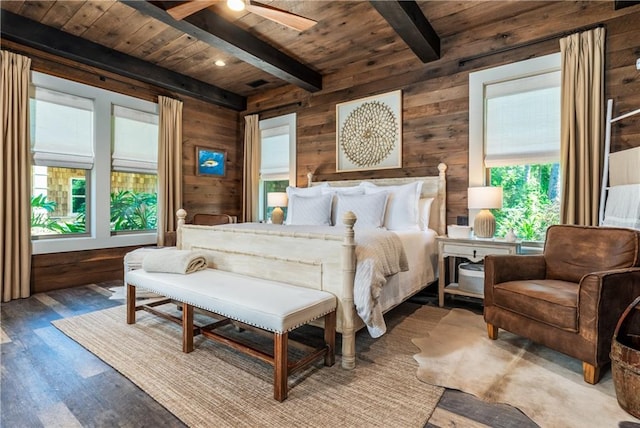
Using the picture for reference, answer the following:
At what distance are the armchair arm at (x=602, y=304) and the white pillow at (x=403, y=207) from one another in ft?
5.59

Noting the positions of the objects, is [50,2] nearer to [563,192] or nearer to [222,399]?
[222,399]

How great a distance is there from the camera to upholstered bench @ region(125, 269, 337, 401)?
1.73 metres

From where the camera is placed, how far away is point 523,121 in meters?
3.34

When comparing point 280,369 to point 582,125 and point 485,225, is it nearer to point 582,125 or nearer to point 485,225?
point 485,225

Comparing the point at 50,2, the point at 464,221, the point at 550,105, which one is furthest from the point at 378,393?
the point at 50,2

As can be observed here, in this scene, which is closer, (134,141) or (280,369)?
(280,369)

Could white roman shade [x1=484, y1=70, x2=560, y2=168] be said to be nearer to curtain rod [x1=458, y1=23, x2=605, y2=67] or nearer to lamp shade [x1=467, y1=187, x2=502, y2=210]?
curtain rod [x1=458, y1=23, x2=605, y2=67]

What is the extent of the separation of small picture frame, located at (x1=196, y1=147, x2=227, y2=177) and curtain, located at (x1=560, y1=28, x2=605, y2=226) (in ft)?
15.5

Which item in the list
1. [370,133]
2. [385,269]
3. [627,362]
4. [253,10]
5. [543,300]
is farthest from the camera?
[370,133]

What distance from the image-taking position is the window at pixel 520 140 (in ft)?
10.5

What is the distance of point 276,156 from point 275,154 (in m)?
0.04

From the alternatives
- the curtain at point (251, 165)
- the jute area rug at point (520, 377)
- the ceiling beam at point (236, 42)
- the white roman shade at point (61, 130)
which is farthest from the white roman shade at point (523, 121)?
the white roman shade at point (61, 130)

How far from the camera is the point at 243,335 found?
2.54 metres

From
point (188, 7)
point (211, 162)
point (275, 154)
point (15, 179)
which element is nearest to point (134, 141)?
point (211, 162)
